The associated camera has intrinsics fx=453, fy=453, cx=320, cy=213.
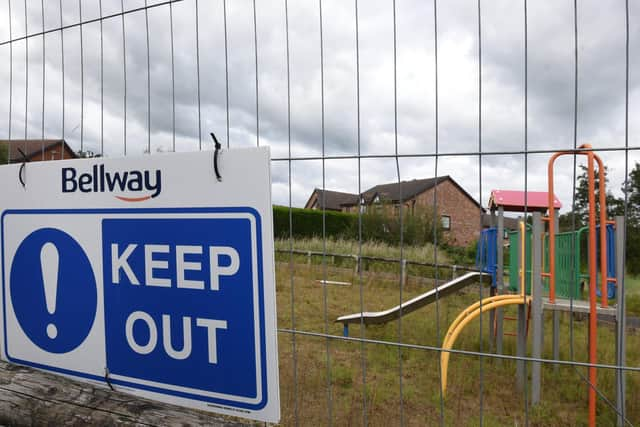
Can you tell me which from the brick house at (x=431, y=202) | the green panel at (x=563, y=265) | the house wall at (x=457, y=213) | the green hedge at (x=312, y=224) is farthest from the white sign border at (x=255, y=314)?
the green panel at (x=563, y=265)

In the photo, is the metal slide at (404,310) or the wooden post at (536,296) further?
the metal slide at (404,310)

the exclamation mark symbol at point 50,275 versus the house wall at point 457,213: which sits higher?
the house wall at point 457,213

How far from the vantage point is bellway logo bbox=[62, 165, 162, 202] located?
3.76 ft

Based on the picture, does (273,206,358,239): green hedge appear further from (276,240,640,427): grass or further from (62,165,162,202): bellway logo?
(62,165,162,202): bellway logo

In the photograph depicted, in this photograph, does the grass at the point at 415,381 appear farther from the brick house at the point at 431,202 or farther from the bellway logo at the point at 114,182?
the bellway logo at the point at 114,182

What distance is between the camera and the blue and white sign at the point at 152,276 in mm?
1047

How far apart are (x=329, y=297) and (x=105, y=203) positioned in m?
5.30

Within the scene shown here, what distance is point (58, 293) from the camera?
1.31 meters

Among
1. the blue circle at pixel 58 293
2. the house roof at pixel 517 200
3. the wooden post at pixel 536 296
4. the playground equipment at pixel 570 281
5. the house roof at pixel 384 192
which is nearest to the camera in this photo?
the blue circle at pixel 58 293

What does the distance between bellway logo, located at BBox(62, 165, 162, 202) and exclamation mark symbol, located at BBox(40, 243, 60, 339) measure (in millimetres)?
186

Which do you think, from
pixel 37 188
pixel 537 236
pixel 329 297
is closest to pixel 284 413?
pixel 37 188

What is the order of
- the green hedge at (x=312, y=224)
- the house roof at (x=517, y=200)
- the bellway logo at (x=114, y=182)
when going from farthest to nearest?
1. the green hedge at (x=312, y=224)
2. the house roof at (x=517, y=200)
3. the bellway logo at (x=114, y=182)

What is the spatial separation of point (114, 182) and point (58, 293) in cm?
40

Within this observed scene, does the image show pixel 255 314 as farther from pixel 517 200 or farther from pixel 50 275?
pixel 517 200
